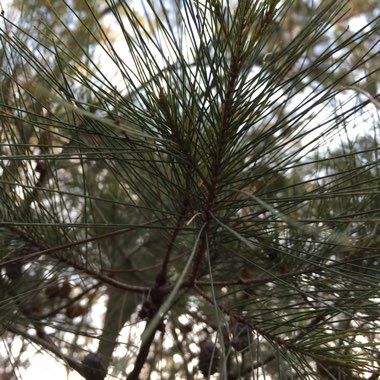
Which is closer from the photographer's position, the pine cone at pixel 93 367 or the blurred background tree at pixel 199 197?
the blurred background tree at pixel 199 197

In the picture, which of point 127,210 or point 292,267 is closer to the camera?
point 292,267

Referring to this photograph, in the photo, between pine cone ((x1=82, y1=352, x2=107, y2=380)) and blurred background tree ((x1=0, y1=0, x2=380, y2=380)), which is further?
pine cone ((x1=82, y1=352, x2=107, y2=380))

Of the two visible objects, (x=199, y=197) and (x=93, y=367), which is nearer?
(x=199, y=197)

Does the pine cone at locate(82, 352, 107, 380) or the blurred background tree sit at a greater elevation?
the blurred background tree

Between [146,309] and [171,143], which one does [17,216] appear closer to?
[146,309]

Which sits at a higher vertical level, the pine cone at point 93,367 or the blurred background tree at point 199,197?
the blurred background tree at point 199,197

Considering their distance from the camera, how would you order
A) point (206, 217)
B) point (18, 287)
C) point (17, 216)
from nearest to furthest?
point (206, 217)
point (17, 216)
point (18, 287)

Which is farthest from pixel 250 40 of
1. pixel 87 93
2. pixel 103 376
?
pixel 87 93

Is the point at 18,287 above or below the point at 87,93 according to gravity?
below
